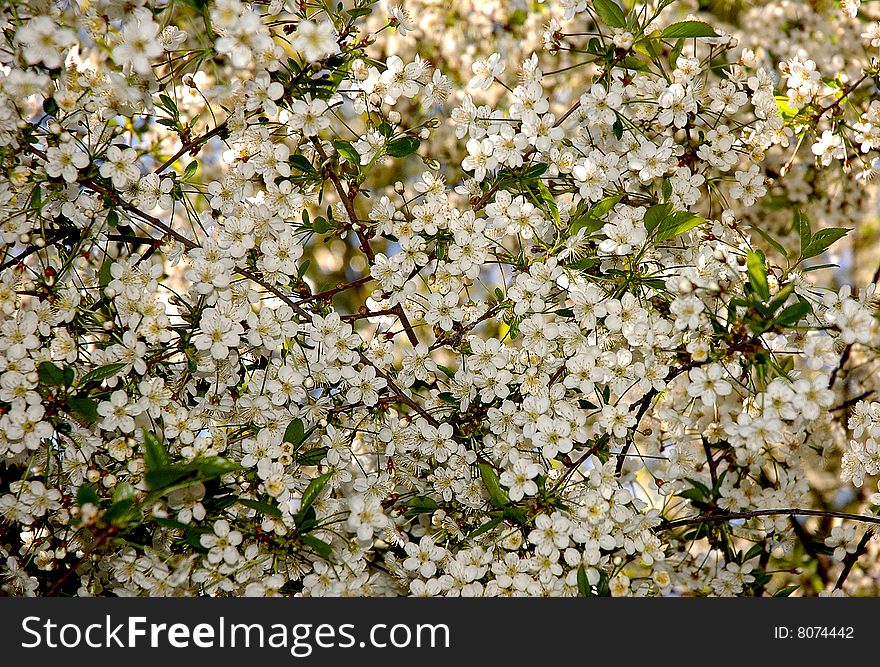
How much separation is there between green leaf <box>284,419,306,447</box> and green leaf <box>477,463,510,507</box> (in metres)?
0.31

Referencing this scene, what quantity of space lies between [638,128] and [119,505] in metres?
1.10

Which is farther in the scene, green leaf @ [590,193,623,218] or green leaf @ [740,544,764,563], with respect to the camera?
green leaf @ [740,544,764,563]

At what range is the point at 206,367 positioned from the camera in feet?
4.44

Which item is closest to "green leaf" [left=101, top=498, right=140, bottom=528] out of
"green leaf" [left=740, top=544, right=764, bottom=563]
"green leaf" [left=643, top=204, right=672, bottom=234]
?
"green leaf" [left=643, top=204, right=672, bottom=234]

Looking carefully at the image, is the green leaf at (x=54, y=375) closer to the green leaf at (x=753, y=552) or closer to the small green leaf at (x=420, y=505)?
the small green leaf at (x=420, y=505)

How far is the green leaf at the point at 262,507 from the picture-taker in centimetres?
122

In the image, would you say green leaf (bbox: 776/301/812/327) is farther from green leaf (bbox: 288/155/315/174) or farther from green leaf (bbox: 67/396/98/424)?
green leaf (bbox: 67/396/98/424)

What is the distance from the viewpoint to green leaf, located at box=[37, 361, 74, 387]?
1244 mm

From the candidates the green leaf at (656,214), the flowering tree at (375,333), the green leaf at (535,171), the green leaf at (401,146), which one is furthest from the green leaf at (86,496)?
the green leaf at (656,214)

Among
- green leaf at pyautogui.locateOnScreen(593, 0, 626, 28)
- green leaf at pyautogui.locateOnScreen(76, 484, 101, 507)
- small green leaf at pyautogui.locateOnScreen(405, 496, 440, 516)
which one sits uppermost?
green leaf at pyautogui.locateOnScreen(593, 0, 626, 28)

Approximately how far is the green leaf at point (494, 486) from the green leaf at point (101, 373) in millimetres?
627

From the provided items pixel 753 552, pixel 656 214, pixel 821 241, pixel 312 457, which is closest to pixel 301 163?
pixel 312 457

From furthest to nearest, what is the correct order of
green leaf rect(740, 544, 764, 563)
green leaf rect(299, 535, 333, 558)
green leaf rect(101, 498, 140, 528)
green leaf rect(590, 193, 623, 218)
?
1. green leaf rect(740, 544, 764, 563)
2. green leaf rect(590, 193, 623, 218)
3. green leaf rect(299, 535, 333, 558)
4. green leaf rect(101, 498, 140, 528)

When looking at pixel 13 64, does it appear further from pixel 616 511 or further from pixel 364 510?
pixel 616 511
